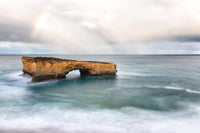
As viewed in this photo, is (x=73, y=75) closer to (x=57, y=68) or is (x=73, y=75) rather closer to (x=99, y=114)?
(x=57, y=68)

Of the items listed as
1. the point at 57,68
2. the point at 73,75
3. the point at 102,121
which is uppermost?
the point at 57,68

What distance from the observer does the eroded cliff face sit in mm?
23094

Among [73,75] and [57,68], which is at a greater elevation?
[57,68]

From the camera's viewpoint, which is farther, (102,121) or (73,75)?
(73,75)

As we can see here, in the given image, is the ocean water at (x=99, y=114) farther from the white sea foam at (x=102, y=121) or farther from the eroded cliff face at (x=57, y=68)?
the eroded cliff face at (x=57, y=68)

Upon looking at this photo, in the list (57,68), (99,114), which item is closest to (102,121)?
(99,114)

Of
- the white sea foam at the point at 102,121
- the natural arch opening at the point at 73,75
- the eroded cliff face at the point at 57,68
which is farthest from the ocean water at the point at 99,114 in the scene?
the natural arch opening at the point at 73,75

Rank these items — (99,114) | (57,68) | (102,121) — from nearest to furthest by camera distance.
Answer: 1. (102,121)
2. (99,114)
3. (57,68)

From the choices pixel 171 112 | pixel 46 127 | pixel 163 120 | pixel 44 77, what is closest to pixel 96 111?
pixel 46 127

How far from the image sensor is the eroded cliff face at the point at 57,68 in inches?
909

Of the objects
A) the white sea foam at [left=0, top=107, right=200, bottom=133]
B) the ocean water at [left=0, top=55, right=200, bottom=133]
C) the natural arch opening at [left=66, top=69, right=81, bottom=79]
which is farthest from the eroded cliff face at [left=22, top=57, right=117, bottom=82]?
the white sea foam at [left=0, top=107, right=200, bottom=133]

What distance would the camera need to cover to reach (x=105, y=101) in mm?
15008

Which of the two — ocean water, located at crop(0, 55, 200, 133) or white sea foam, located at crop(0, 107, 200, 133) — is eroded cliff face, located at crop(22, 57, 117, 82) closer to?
ocean water, located at crop(0, 55, 200, 133)

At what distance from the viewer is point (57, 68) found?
2500 cm
